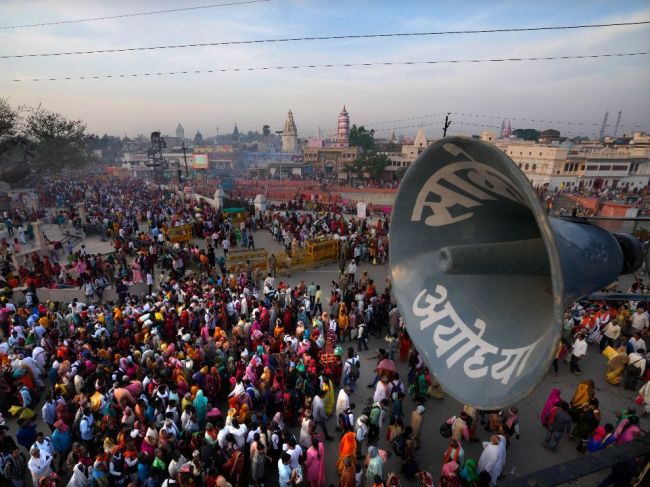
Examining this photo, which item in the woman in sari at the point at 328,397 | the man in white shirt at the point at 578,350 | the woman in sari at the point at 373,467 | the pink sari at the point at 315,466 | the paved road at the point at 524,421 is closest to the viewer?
the woman in sari at the point at 373,467

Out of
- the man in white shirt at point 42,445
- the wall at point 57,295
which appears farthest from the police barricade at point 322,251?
the man in white shirt at point 42,445

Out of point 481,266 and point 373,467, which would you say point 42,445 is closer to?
point 373,467

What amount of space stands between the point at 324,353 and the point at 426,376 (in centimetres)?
216

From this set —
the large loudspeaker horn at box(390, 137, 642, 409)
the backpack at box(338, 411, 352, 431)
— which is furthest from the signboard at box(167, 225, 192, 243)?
the large loudspeaker horn at box(390, 137, 642, 409)

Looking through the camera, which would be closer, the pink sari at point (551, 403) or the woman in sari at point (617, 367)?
the pink sari at point (551, 403)

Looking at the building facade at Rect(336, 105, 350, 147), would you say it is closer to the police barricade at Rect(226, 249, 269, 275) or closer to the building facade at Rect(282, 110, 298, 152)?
the building facade at Rect(282, 110, 298, 152)

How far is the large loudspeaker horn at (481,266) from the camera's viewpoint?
201 cm

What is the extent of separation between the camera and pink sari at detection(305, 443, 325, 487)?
5.21m

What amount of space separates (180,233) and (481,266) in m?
17.3

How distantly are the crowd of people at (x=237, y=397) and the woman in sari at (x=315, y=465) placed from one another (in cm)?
3

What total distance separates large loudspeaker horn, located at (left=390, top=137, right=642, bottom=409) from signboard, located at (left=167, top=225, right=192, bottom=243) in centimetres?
1646

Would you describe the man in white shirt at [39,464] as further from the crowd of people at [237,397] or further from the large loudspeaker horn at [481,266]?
the large loudspeaker horn at [481,266]

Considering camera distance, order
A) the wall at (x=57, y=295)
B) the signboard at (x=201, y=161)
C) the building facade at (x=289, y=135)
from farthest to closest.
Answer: the building facade at (x=289, y=135), the signboard at (x=201, y=161), the wall at (x=57, y=295)

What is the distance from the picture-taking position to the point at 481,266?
229 cm
